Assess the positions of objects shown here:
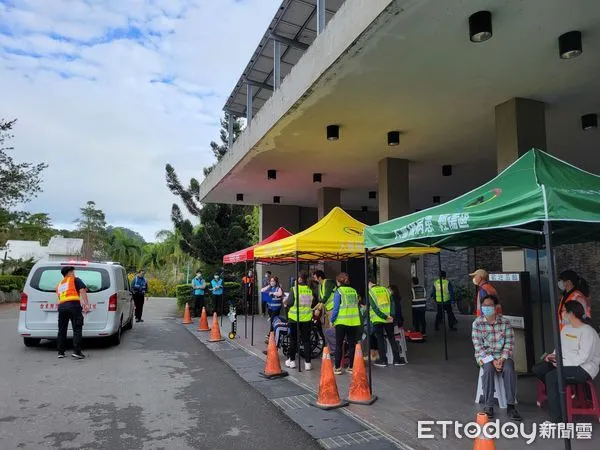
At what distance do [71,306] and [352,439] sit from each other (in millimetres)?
6385

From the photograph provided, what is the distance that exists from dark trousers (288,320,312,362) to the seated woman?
4.03 m

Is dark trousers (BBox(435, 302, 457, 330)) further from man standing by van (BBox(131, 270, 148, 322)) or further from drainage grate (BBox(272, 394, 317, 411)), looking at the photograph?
man standing by van (BBox(131, 270, 148, 322))

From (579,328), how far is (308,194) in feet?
39.4

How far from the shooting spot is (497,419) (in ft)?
17.2

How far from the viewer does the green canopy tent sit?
3.63 meters

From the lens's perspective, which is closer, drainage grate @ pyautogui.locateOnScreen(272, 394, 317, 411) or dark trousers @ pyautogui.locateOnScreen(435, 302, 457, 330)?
drainage grate @ pyautogui.locateOnScreen(272, 394, 317, 411)

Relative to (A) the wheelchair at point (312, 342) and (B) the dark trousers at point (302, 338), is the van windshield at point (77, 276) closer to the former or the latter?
(A) the wheelchair at point (312, 342)

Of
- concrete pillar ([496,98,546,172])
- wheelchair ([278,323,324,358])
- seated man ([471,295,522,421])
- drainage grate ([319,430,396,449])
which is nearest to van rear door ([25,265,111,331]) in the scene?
wheelchair ([278,323,324,358])

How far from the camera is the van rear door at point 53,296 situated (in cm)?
920

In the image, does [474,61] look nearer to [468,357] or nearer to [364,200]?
[468,357]

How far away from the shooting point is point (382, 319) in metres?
8.02

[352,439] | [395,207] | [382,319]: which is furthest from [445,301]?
[352,439]

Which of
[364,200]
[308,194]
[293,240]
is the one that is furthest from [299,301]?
[364,200]

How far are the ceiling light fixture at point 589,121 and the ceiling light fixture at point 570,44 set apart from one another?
3.45m
